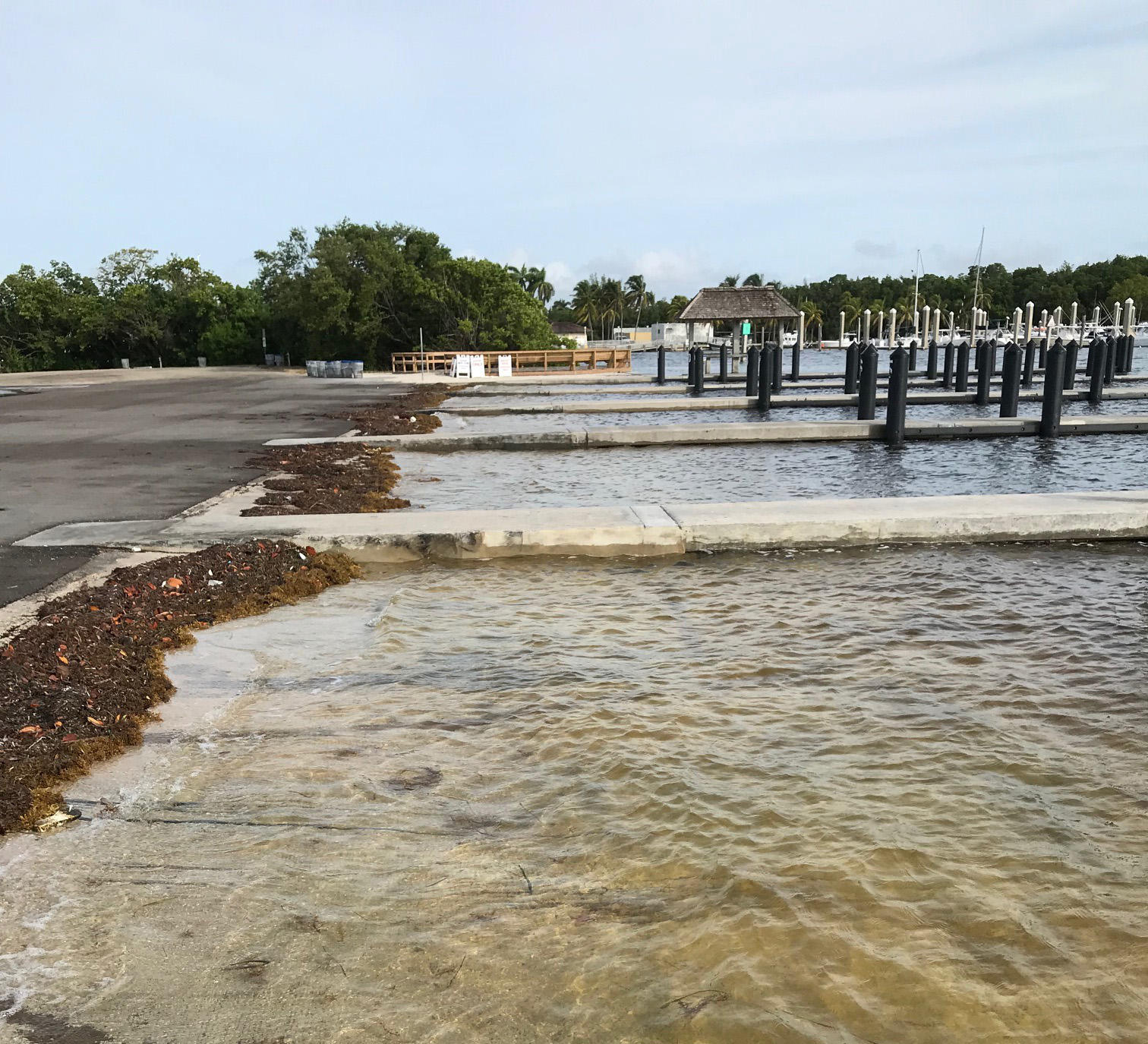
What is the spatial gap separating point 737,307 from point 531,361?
11.9 m

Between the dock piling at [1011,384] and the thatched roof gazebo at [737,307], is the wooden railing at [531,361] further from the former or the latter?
the dock piling at [1011,384]

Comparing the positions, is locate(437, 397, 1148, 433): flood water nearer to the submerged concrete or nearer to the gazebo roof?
the submerged concrete

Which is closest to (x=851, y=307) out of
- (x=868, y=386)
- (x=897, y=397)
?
(x=868, y=386)

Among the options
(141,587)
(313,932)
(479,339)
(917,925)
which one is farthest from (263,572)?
(479,339)

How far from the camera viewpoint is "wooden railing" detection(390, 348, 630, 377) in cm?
5247

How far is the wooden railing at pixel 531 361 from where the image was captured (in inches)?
2066

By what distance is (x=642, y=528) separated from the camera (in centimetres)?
934

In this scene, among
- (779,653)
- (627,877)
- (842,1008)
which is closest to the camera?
(842,1008)

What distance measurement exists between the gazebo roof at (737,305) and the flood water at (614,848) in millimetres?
A: 48211

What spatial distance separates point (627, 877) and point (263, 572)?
5.27m

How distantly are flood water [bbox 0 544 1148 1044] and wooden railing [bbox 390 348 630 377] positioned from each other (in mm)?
45616

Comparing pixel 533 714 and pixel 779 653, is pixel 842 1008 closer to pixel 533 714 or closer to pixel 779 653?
pixel 533 714

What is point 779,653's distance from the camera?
6.49 m

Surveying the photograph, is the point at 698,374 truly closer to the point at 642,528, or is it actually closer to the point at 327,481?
the point at 327,481
